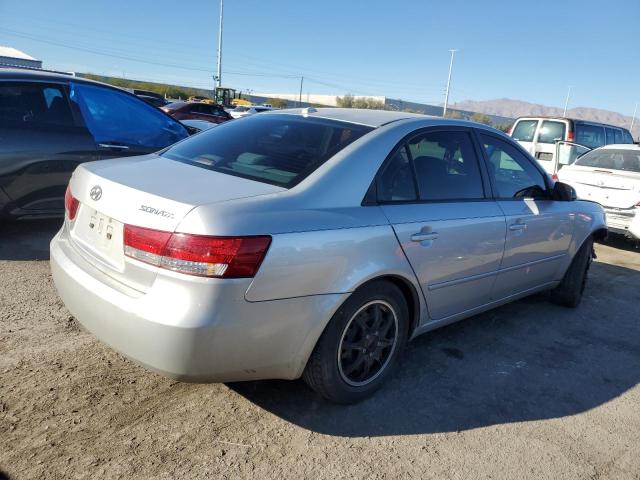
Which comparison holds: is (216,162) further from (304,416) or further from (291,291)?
(304,416)

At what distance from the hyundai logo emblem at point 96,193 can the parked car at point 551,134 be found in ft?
35.4

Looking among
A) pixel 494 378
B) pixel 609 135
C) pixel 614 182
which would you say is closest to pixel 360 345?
pixel 494 378

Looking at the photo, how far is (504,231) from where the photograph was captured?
11.8 ft

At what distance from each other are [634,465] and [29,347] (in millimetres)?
3377

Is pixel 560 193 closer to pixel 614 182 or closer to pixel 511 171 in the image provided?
pixel 511 171

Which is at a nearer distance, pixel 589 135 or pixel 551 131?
pixel 551 131

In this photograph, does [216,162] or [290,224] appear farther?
[216,162]

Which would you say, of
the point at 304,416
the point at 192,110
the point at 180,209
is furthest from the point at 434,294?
the point at 192,110

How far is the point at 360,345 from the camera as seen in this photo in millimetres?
2848

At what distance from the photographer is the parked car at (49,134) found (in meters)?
4.79

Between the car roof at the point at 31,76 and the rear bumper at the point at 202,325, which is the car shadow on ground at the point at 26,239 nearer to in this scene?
the car roof at the point at 31,76

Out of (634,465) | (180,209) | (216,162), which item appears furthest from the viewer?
(216,162)

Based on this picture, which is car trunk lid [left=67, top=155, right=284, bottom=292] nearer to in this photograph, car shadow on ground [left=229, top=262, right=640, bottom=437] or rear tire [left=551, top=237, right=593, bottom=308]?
car shadow on ground [left=229, top=262, right=640, bottom=437]

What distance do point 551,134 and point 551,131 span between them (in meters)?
0.08
